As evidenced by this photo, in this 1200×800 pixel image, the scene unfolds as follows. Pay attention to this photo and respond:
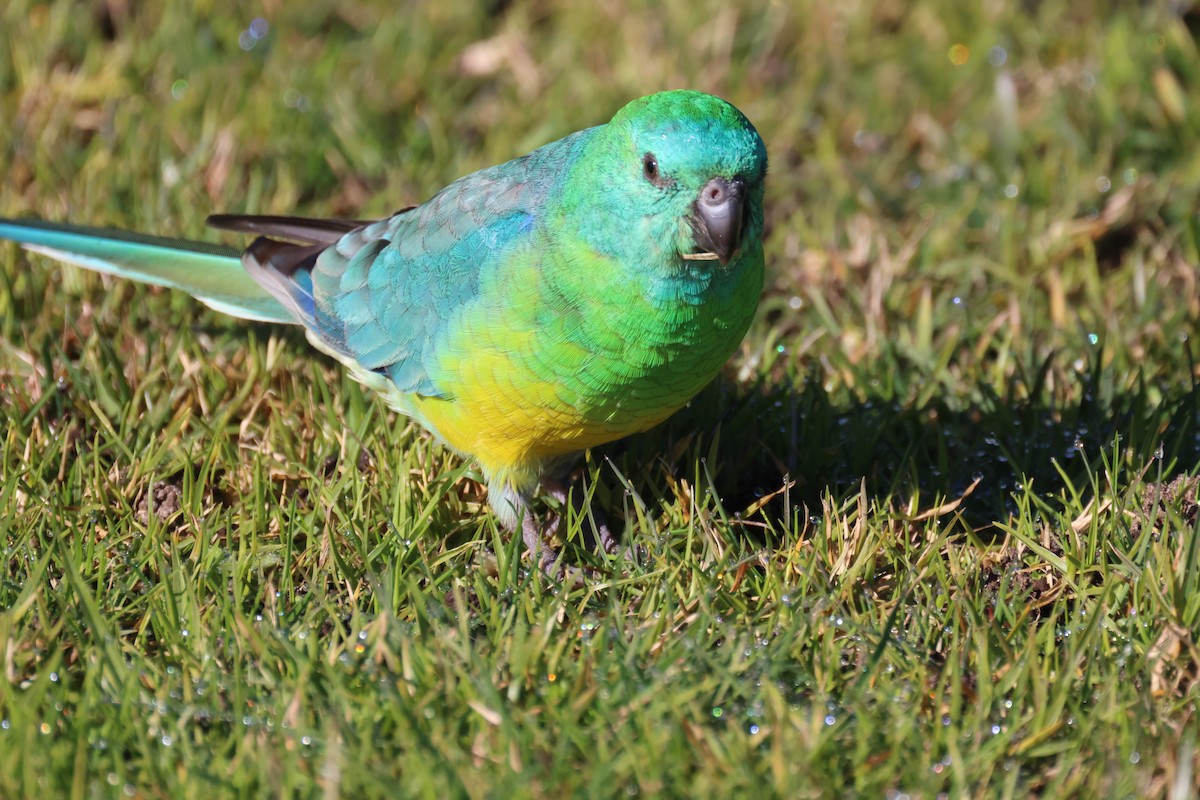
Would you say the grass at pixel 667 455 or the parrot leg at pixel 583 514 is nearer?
the grass at pixel 667 455

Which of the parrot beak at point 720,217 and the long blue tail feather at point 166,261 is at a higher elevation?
the parrot beak at point 720,217

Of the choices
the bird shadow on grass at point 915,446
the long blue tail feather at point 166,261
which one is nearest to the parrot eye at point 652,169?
the bird shadow on grass at point 915,446

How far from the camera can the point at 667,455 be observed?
3748mm

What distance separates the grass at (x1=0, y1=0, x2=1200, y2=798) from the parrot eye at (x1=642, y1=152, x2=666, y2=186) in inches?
36.8

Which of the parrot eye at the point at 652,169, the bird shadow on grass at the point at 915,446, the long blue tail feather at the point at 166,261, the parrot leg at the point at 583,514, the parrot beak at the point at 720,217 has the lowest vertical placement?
the parrot leg at the point at 583,514

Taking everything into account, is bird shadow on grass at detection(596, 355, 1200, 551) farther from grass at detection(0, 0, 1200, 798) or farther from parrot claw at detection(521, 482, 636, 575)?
parrot claw at detection(521, 482, 636, 575)

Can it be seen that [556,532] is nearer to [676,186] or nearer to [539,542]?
[539,542]

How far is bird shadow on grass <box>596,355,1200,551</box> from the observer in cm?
365

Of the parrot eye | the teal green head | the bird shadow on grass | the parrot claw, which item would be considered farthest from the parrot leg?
the parrot eye

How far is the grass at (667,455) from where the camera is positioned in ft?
8.96

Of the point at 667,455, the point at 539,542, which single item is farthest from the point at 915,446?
the point at 539,542

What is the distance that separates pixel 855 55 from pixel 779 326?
6.08 ft

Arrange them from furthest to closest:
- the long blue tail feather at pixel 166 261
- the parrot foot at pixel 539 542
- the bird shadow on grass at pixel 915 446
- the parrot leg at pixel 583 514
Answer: the long blue tail feather at pixel 166 261, the bird shadow on grass at pixel 915 446, the parrot leg at pixel 583 514, the parrot foot at pixel 539 542

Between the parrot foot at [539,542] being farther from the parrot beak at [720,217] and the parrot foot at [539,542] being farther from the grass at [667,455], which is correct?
the parrot beak at [720,217]
